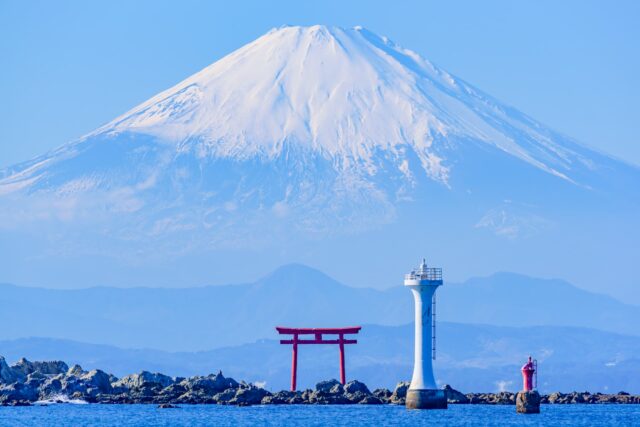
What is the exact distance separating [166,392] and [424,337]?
21.4 meters

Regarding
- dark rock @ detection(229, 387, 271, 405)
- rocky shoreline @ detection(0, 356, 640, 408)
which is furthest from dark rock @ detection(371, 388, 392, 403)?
dark rock @ detection(229, 387, 271, 405)

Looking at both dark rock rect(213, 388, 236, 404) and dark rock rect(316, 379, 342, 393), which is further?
dark rock rect(316, 379, 342, 393)

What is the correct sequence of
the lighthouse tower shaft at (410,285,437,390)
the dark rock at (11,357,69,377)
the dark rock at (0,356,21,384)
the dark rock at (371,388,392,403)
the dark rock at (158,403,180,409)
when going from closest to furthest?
the lighthouse tower shaft at (410,285,437,390), the dark rock at (158,403,180,409), the dark rock at (371,388,392,403), the dark rock at (0,356,21,384), the dark rock at (11,357,69,377)

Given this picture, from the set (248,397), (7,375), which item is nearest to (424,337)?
(248,397)

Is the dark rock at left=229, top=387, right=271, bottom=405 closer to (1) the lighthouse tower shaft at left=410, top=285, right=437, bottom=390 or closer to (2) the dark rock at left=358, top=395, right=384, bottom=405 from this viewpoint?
(2) the dark rock at left=358, top=395, right=384, bottom=405

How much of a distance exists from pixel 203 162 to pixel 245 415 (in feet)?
394

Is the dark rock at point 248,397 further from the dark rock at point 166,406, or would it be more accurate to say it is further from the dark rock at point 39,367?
the dark rock at point 39,367

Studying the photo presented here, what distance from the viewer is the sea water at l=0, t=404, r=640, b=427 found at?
71.2 meters

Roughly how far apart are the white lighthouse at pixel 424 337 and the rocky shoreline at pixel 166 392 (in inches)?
512

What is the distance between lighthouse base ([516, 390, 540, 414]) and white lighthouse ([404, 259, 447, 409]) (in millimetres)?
5498

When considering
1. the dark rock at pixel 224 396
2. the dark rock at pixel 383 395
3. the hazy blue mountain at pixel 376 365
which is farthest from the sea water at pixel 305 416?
the hazy blue mountain at pixel 376 365

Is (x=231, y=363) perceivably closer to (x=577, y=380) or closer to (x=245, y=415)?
(x=577, y=380)

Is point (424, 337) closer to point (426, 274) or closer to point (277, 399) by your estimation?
point (426, 274)

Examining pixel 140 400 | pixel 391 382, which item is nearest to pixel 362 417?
pixel 140 400
